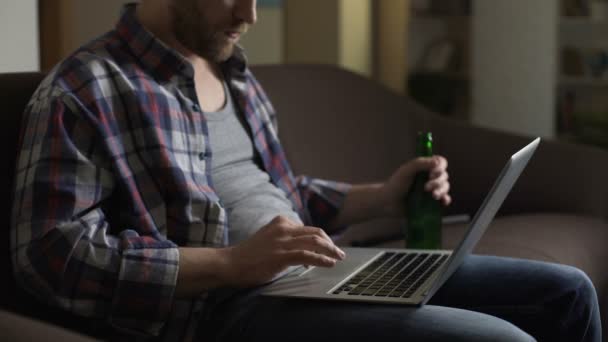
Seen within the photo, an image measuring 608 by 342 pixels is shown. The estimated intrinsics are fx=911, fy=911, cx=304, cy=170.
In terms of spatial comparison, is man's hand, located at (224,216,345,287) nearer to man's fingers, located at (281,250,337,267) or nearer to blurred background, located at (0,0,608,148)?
man's fingers, located at (281,250,337,267)

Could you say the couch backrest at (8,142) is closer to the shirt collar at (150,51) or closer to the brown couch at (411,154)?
the shirt collar at (150,51)

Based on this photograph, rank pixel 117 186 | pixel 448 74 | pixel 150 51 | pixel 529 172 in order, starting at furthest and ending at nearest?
pixel 448 74, pixel 529 172, pixel 150 51, pixel 117 186

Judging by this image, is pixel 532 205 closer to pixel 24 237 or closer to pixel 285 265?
pixel 285 265

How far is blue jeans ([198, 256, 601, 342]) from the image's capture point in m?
1.21

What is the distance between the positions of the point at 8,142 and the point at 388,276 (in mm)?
612

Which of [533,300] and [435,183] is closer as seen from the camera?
[533,300]

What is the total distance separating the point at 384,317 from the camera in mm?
1221

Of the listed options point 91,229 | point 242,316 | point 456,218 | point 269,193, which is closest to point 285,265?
point 242,316

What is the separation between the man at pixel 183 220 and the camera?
4.05ft

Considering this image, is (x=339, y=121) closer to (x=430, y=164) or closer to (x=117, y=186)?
(x=430, y=164)

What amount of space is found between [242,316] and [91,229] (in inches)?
9.6

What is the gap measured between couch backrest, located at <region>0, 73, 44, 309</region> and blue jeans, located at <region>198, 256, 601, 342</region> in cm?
30

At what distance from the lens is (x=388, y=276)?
1385mm

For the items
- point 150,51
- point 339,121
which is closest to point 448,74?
point 339,121
